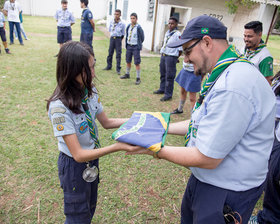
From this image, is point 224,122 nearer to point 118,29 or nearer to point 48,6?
point 118,29

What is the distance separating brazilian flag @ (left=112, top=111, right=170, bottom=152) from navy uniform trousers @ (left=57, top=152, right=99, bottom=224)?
523 millimetres

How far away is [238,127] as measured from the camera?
4.03 ft

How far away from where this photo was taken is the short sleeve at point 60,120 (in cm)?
158

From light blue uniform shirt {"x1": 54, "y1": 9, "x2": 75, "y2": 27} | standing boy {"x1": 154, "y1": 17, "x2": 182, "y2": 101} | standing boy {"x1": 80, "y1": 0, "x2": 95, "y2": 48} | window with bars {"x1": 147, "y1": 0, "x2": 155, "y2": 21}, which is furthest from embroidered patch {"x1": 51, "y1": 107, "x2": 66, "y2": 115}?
window with bars {"x1": 147, "y1": 0, "x2": 155, "y2": 21}

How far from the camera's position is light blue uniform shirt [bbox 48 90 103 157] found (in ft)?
5.20

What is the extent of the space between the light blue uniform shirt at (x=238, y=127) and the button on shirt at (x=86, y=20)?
25.8 feet

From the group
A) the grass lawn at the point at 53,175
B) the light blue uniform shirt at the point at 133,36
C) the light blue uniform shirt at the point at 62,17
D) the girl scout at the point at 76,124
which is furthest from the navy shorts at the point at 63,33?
the girl scout at the point at 76,124

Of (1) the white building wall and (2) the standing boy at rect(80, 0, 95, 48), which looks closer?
(2) the standing boy at rect(80, 0, 95, 48)

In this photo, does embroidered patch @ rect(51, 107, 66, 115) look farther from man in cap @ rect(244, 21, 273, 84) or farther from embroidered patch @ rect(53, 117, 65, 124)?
man in cap @ rect(244, 21, 273, 84)

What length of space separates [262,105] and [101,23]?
2558 cm

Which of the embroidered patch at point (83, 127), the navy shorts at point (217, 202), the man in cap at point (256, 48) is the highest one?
the man in cap at point (256, 48)

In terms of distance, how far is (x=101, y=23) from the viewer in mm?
24359

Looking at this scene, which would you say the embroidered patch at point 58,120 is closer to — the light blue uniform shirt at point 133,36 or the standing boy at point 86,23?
the light blue uniform shirt at point 133,36

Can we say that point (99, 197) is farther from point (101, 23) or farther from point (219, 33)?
point (101, 23)
